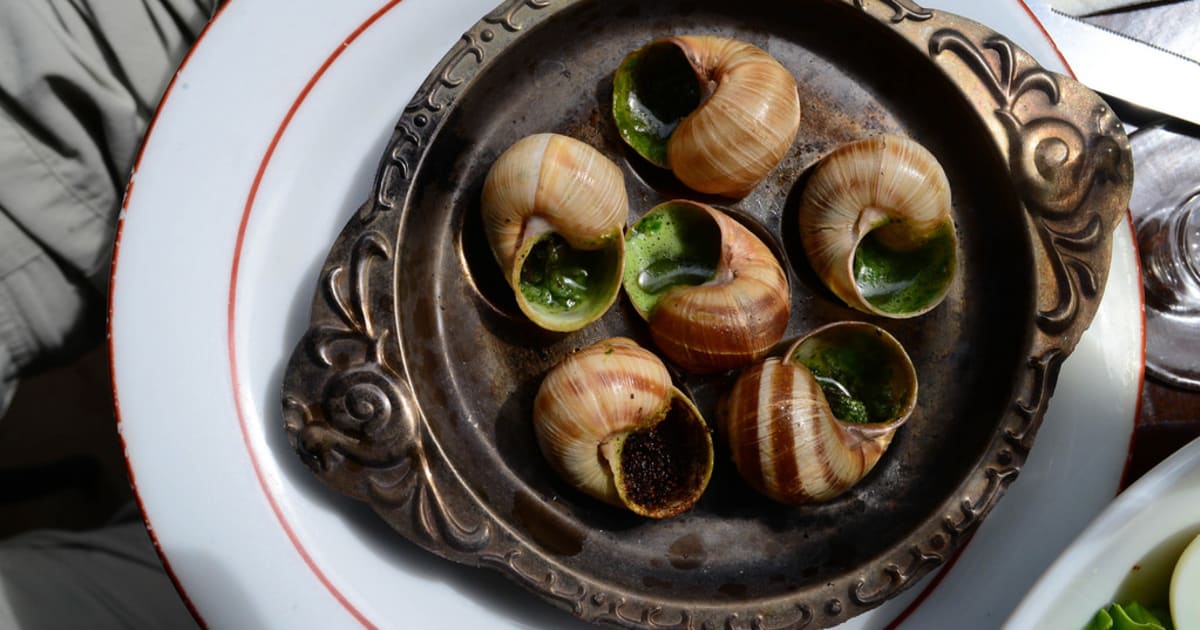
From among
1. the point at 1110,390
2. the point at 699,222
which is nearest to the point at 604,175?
the point at 699,222

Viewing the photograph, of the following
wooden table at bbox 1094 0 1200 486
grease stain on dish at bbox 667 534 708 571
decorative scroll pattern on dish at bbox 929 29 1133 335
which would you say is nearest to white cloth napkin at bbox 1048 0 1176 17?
wooden table at bbox 1094 0 1200 486

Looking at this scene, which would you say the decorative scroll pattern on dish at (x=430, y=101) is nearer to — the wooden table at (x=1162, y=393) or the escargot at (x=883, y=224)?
the escargot at (x=883, y=224)

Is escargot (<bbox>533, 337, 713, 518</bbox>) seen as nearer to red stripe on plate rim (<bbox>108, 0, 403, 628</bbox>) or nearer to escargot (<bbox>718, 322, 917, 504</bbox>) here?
escargot (<bbox>718, 322, 917, 504</bbox>)

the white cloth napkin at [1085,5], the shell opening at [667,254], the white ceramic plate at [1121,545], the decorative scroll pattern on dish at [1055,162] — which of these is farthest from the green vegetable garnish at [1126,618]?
the white cloth napkin at [1085,5]

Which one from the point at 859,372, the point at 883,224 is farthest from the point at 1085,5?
the point at 859,372

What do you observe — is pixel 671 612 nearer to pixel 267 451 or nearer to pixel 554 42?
pixel 267 451

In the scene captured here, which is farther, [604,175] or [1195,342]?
[1195,342]

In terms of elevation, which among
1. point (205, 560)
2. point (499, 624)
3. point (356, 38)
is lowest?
point (499, 624)
